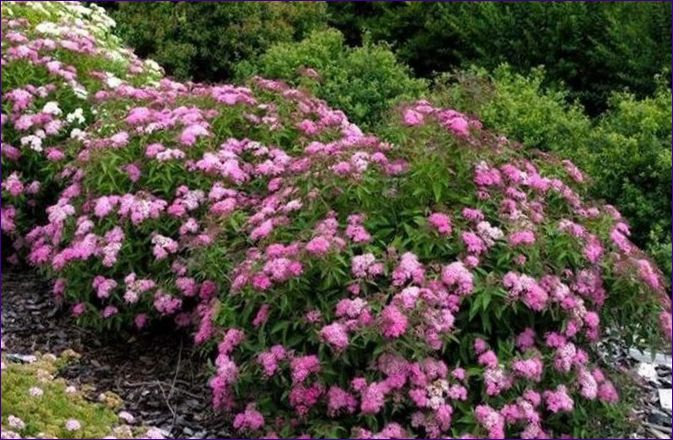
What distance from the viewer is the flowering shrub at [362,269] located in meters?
3.89

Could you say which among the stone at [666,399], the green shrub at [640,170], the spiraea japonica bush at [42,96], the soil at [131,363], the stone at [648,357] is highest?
the green shrub at [640,170]

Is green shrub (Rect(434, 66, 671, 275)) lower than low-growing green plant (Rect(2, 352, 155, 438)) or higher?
higher

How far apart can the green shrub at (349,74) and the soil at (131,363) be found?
2.21 m

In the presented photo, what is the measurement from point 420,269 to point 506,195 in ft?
2.07

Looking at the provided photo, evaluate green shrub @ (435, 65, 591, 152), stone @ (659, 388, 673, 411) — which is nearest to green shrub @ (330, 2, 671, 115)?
green shrub @ (435, 65, 591, 152)

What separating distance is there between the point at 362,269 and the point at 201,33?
489 centimetres

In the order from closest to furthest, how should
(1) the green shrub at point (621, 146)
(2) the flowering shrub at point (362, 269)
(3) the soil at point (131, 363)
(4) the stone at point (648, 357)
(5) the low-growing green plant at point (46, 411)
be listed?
(5) the low-growing green plant at point (46, 411) → (2) the flowering shrub at point (362, 269) → (3) the soil at point (131, 363) → (4) the stone at point (648, 357) → (1) the green shrub at point (621, 146)

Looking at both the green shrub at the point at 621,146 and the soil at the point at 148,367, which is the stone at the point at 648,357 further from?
the green shrub at the point at 621,146

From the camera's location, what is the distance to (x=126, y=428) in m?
3.79

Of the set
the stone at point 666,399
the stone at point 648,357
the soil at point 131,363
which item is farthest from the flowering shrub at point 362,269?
the stone at point 648,357

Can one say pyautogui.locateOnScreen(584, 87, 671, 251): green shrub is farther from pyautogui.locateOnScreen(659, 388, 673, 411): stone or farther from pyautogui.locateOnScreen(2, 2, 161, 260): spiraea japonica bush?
pyautogui.locateOnScreen(2, 2, 161, 260): spiraea japonica bush

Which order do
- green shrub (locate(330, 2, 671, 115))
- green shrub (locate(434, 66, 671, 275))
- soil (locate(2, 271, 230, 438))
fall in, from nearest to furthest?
soil (locate(2, 271, 230, 438)), green shrub (locate(434, 66, 671, 275)), green shrub (locate(330, 2, 671, 115))

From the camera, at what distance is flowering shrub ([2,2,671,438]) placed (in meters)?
3.89

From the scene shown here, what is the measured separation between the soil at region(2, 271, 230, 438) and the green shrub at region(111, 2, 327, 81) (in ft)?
10.8
